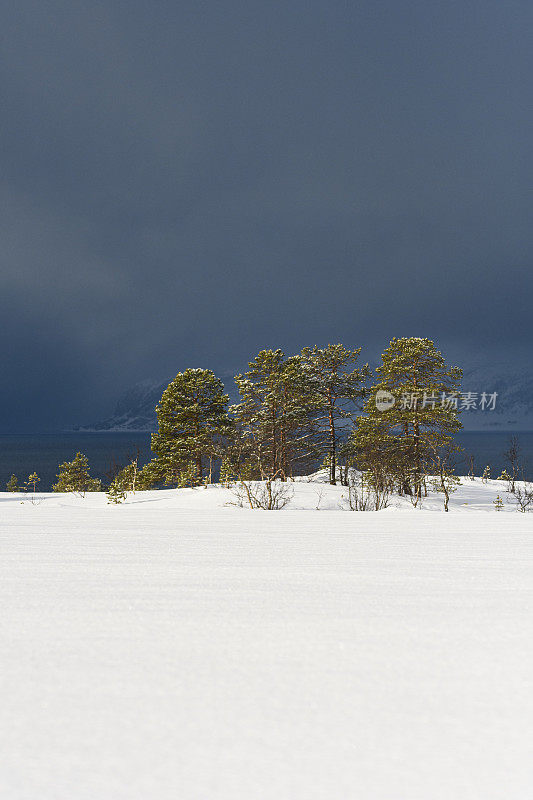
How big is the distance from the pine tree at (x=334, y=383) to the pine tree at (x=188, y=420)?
549 centimetres

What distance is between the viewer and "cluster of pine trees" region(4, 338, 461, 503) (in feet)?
67.6

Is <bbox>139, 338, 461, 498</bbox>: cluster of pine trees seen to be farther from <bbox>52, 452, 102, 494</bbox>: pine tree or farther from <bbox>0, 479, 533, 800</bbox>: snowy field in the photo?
<bbox>0, 479, 533, 800</bbox>: snowy field

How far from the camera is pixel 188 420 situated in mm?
26359

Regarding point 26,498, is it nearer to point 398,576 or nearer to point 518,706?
point 398,576

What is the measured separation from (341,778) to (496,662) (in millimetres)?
701

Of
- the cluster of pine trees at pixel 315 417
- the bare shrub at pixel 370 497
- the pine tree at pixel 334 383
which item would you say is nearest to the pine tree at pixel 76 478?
the cluster of pine trees at pixel 315 417

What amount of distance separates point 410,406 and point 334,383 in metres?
3.77

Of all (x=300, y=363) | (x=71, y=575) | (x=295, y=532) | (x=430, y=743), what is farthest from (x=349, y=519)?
(x=300, y=363)

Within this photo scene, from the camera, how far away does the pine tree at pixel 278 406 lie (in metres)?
22.8

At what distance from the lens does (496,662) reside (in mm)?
1469

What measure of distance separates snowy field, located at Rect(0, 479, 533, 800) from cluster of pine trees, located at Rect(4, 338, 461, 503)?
1569 cm

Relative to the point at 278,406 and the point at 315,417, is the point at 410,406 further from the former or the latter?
the point at 278,406

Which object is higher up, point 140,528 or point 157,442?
point 157,442

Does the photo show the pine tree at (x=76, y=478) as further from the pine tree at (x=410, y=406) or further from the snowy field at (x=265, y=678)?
the snowy field at (x=265, y=678)
